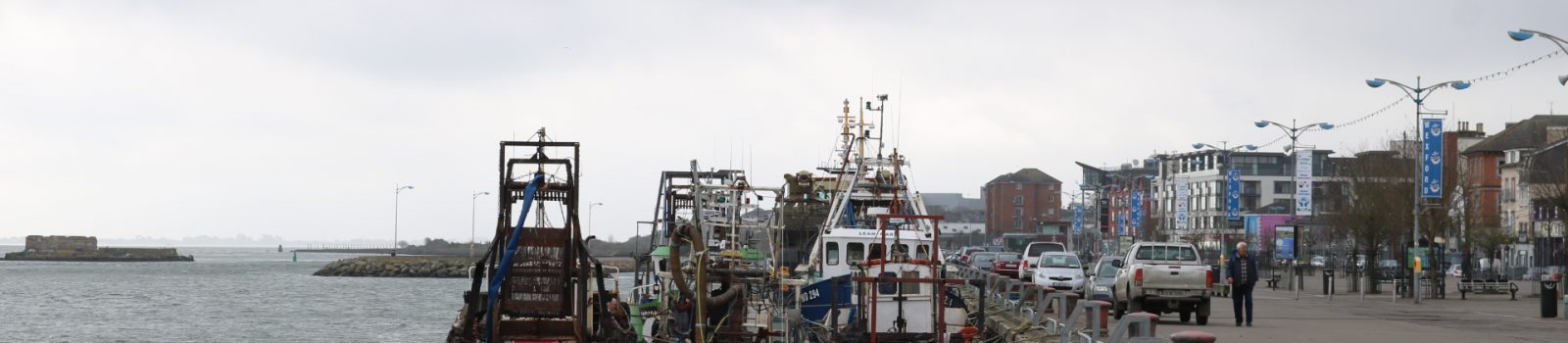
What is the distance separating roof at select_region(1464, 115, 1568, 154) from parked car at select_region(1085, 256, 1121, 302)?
7002 cm

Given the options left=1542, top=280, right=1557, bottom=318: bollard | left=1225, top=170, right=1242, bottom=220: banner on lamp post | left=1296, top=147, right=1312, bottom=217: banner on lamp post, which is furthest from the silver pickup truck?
left=1225, top=170, right=1242, bottom=220: banner on lamp post

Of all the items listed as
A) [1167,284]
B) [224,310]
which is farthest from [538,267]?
[224,310]

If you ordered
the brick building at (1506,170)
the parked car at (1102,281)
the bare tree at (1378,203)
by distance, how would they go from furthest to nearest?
the brick building at (1506,170) → the bare tree at (1378,203) → the parked car at (1102,281)

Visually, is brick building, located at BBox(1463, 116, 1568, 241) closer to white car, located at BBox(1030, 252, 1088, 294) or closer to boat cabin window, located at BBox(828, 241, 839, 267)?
white car, located at BBox(1030, 252, 1088, 294)

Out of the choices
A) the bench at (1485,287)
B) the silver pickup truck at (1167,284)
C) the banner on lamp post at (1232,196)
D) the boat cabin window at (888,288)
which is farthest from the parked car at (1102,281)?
the banner on lamp post at (1232,196)

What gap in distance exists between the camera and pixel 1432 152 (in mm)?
49625

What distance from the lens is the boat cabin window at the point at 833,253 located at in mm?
33406

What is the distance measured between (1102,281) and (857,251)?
12249mm

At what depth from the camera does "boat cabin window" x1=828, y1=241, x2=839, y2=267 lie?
3341cm

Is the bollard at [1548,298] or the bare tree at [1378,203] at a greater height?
the bare tree at [1378,203]

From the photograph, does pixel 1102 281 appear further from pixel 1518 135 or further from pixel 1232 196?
pixel 1518 135

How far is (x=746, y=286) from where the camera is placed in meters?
33.6

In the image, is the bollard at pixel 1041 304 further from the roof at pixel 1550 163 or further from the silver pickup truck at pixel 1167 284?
the roof at pixel 1550 163

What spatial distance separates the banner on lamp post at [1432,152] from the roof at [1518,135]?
6041cm
